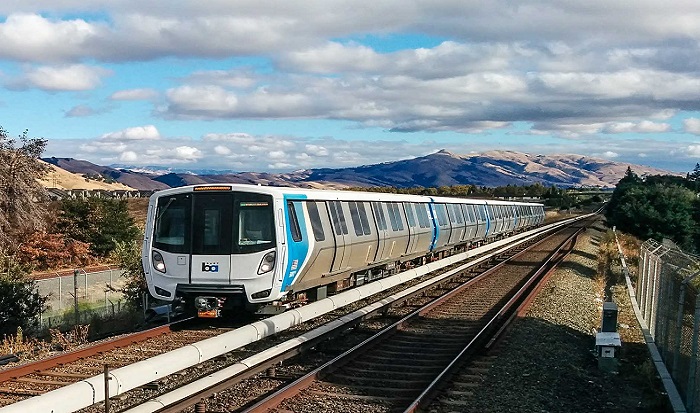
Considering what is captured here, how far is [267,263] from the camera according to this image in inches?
538

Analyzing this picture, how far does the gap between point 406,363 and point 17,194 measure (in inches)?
1016

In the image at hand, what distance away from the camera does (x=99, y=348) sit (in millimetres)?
11719

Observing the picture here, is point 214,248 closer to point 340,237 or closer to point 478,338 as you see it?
point 340,237

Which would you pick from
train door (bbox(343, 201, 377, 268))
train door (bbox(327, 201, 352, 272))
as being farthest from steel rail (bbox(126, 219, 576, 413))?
train door (bbox(343, 201, 377, 268))

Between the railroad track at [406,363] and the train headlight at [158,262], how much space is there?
4181mm

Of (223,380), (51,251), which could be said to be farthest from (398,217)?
(51,251)

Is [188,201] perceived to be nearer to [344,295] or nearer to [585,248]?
[344,295]

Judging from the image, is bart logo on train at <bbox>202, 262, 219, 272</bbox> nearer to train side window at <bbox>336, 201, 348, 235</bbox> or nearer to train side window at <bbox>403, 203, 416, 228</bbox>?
train side window at <bbox>336, 201, 348, 235</bbox>

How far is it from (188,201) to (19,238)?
79.8 ft

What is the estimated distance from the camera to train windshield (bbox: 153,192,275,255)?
13766mm

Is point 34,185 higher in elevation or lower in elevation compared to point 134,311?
higher

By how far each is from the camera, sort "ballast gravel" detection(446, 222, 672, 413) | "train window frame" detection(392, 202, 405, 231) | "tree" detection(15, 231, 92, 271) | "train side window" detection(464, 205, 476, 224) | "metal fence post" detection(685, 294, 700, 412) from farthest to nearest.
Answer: "tree" detection(15, 231, 92, 271) < "train side window" detection(464, 205, 476, 224) < "train window frame" detection(392, 202, 405, 231) < "ballast gravel" detection(446, 222, 672, 413) < "metal fence post" detection(685, 294, 700, 412)

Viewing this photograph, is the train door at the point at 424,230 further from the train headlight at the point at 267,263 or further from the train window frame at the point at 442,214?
the train headlight at the point at 267,263

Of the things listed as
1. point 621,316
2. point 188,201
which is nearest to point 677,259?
point 621,316
